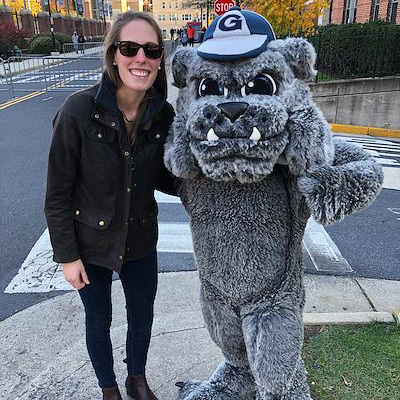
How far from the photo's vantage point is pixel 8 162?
8031 mm

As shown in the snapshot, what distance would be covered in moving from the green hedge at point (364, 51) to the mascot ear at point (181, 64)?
11.4 metres

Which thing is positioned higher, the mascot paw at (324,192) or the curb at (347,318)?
the mascot paw at (324,192)

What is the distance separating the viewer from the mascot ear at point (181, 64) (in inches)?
77.9

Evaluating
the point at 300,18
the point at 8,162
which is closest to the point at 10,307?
the point at 8,162

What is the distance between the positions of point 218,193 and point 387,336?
195cm

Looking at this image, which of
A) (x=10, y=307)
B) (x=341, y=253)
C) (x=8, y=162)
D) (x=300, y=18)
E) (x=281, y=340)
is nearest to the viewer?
(x=281, y=340)

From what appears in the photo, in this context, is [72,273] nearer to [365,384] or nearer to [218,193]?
[218,193]

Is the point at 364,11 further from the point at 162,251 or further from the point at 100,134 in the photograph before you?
the point at 100,134

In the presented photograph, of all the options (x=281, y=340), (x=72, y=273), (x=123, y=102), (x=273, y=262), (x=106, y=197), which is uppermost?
(x=123, y=102)

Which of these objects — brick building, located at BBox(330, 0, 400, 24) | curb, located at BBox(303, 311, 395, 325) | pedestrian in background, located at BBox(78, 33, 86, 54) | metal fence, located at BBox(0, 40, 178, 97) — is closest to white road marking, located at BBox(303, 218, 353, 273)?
curb, located at BBox(303, 311, 395, 325)

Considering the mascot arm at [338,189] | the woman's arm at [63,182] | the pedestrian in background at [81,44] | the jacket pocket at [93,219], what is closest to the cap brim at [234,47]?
the mascot arm at [338,189]

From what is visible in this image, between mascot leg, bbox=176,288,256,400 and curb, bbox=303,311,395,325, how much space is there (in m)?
1.07

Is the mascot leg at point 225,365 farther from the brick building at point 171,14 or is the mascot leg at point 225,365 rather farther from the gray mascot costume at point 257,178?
the brick building at point 171,14

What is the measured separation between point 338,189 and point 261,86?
0.50 meters
